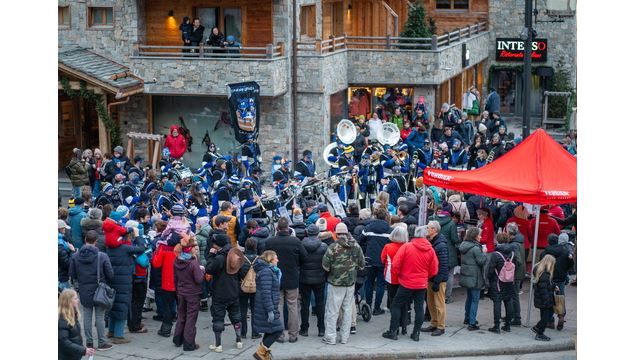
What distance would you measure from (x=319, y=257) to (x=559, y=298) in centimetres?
337

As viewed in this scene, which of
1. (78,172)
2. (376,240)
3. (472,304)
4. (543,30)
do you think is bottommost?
(472,304)

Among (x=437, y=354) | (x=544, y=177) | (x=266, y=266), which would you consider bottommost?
(x=437, y=354)

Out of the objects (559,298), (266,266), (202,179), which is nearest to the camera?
(266,266)

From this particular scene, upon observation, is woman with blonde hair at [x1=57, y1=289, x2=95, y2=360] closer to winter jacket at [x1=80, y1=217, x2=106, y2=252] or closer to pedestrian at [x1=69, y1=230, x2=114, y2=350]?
pedestrian at [x1=69, y1=230, x2=114, y2=350]

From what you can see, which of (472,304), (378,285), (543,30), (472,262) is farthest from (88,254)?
(543,30)

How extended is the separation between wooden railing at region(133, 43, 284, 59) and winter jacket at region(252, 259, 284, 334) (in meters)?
14.6

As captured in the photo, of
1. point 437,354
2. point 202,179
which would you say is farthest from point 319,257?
point 202,179

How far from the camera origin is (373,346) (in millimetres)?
16641

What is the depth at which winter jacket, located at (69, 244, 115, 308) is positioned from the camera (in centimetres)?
1588

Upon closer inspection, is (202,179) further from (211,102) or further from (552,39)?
(552,39)

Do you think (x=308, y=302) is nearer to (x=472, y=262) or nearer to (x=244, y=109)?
(x=472, y=262)

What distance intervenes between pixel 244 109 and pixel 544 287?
1121 centimetres

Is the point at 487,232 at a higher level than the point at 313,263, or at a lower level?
higher

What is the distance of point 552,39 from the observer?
1602 inches
